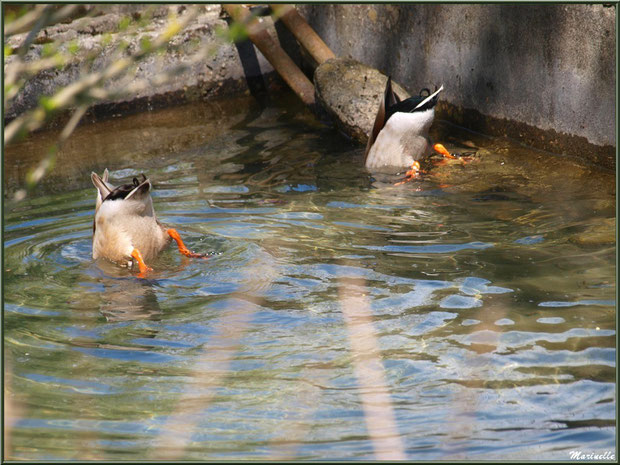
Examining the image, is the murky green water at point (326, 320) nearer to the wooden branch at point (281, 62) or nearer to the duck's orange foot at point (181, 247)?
the duck's orange foot at point (181, 247)

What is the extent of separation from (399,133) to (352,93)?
1171 millimetres

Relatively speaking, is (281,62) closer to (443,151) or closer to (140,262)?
(443,151)

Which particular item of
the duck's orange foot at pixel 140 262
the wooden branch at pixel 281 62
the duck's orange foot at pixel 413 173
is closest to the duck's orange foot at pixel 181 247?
the duck's orange foot at pixel 140 262

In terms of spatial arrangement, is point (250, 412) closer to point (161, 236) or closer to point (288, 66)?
point (161, 236)

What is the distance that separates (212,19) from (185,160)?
281cm

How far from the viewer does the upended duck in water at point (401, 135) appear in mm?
7723

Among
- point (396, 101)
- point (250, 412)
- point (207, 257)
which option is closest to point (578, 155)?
point (396, 101)

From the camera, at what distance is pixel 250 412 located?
3.67 metres

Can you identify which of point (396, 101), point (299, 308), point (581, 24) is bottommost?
point (299, 308)

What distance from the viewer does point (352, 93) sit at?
873 centimetres

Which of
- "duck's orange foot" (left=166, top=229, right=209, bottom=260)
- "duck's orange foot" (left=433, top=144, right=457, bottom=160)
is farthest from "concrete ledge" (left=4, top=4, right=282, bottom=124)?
"duck's orange foot" (left=166, top=229, right=209, bottom=260)

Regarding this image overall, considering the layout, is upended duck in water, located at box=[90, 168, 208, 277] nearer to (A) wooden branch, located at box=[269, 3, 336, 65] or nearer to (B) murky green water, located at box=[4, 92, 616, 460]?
(B) murky green water, located at box=[4, 92, 616, 460]

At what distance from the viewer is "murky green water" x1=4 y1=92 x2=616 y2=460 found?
11.3 feet

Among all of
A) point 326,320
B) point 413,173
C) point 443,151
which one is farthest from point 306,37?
point 326,320
